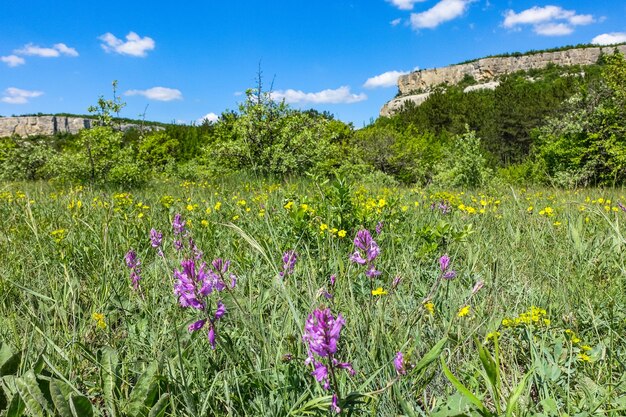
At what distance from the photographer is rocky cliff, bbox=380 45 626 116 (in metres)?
122

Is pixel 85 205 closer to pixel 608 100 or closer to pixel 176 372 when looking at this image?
pixel 176 372

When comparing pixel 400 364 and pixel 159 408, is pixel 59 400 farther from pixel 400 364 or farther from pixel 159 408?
pixel 400 364

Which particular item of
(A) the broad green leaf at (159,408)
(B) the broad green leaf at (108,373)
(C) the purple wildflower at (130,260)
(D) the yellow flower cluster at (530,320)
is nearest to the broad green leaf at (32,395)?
(B) the broad green leaf at (108,373)

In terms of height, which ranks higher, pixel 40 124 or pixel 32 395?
pixel 40 124

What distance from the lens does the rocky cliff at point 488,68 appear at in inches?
4801

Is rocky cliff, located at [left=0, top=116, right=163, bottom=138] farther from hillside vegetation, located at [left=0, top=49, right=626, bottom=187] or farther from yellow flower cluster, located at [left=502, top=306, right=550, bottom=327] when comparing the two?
yellow flower cluster, located at [left=502, top=306, right=550, bottom=327]

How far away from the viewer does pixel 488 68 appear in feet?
434

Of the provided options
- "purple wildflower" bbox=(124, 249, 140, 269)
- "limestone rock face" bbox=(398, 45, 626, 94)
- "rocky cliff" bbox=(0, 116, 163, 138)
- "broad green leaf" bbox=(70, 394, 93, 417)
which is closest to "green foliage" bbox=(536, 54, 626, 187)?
"purple wildflower" bbox=(124, 249, 140, 269)

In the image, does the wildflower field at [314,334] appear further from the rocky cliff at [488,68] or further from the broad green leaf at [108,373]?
the rocky cliff at [488,68]

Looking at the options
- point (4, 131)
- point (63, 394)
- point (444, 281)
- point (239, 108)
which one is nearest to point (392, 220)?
point (444, 281)

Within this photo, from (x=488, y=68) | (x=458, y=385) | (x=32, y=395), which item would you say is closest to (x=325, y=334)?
(x=458, y=385)

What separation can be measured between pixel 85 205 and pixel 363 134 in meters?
36.4

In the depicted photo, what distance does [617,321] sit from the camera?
5.74 feet

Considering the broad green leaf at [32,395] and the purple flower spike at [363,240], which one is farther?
the purple flower spike at [363,240]
